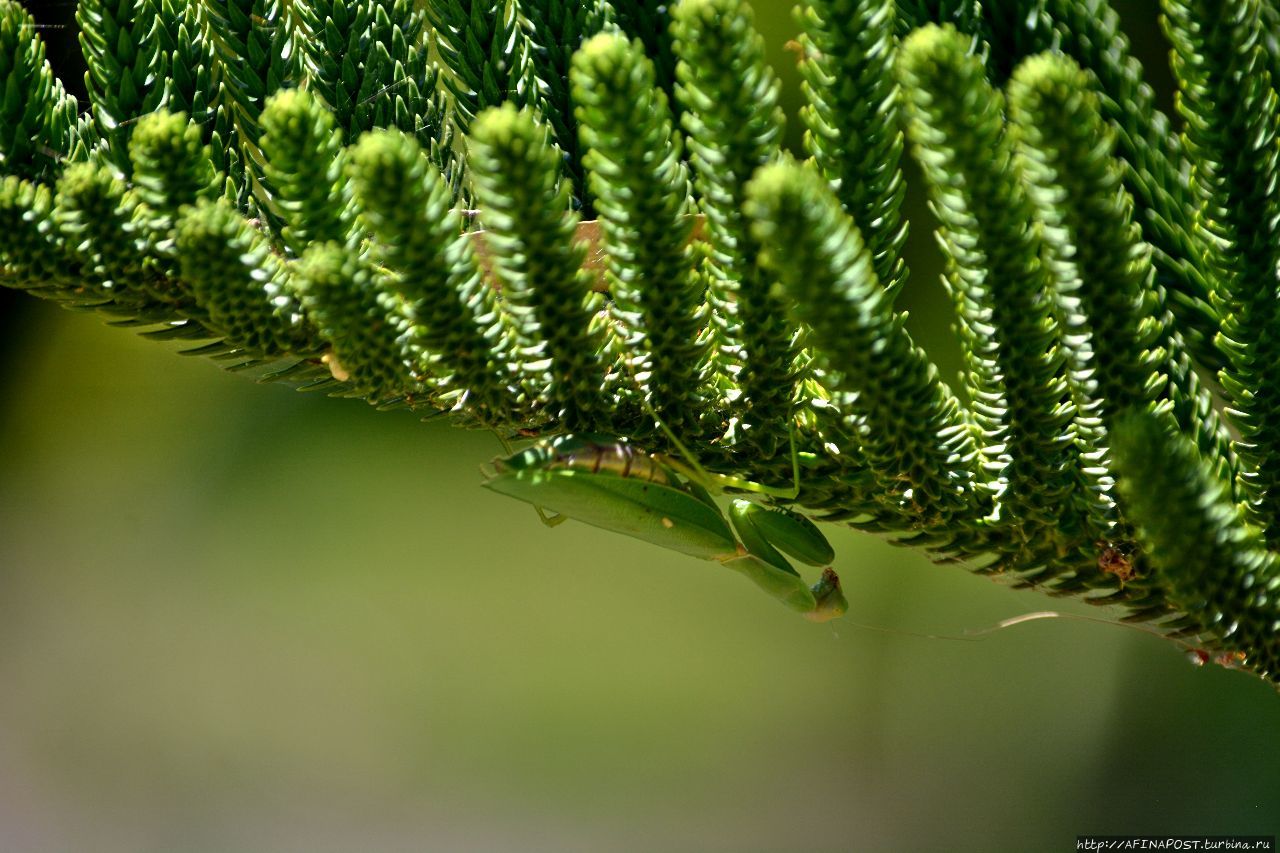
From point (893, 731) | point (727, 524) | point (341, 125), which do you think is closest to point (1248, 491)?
point (727, 524)

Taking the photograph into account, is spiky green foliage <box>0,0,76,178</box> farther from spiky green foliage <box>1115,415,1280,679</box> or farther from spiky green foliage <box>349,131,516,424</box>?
spiky green foliage <box>1115,415,1280,679</box>

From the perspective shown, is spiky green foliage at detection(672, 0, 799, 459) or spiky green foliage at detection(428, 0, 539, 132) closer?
spiky green foliage at detection(672, 0, 799, 459)

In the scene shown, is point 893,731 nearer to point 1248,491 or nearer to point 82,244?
point 1248,491

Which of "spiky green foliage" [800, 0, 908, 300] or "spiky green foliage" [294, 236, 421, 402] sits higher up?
"spiky green foliage" [800, 0, 908, 300]

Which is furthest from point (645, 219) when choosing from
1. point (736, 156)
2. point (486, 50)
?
point (486, 50)

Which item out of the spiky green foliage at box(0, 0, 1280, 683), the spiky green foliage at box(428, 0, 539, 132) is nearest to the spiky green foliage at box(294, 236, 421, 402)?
the spiky green foliage at box(0, 0, 1280, 683)

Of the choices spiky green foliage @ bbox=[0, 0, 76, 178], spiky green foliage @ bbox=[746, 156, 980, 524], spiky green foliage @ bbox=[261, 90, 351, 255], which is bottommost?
spiky green foliage @ bbox=[746, 156, 980, 524]

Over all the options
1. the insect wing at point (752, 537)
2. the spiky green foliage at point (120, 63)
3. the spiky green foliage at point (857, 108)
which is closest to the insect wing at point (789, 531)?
the insect wing at point (752, 537)

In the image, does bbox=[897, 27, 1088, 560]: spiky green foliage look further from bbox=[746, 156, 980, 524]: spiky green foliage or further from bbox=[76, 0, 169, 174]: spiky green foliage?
bbox=[76, 0, 169, 174]: spiky green foliage
